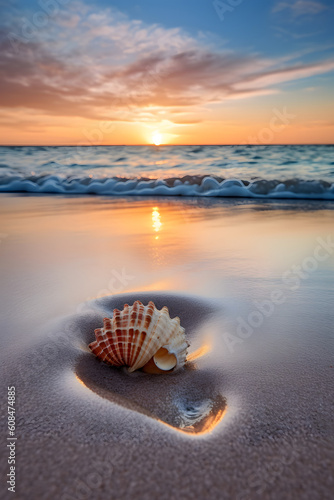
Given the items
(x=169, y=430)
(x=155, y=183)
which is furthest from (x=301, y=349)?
(x=155, y=183)

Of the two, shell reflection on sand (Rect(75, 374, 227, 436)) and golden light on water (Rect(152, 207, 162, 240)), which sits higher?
shell reflection on sand (Rect(75, 374, 227, 436))

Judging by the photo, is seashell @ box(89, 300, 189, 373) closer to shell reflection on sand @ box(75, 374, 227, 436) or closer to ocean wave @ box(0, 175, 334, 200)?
shell reflection on sand @ box(75, 374, 227, 436)

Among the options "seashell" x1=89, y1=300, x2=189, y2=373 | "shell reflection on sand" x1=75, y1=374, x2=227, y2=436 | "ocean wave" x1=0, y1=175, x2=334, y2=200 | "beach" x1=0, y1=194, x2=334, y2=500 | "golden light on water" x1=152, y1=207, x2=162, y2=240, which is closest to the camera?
"beach" x1=0, y1=194, x2=334, y2=500

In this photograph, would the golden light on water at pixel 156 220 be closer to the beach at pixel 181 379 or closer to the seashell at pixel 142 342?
the beach at pixel 181 379

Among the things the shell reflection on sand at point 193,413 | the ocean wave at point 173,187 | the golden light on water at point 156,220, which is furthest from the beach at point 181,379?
the ocean wave at point 173,187

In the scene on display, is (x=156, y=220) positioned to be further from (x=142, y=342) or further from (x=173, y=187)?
(x=173, y=187)

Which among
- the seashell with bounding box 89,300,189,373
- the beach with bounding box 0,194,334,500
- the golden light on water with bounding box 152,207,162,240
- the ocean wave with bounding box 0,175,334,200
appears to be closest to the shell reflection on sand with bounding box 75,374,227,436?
the beach with bounding box 0,194,334,500

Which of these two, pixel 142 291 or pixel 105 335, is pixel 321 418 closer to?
pixel 105 335
